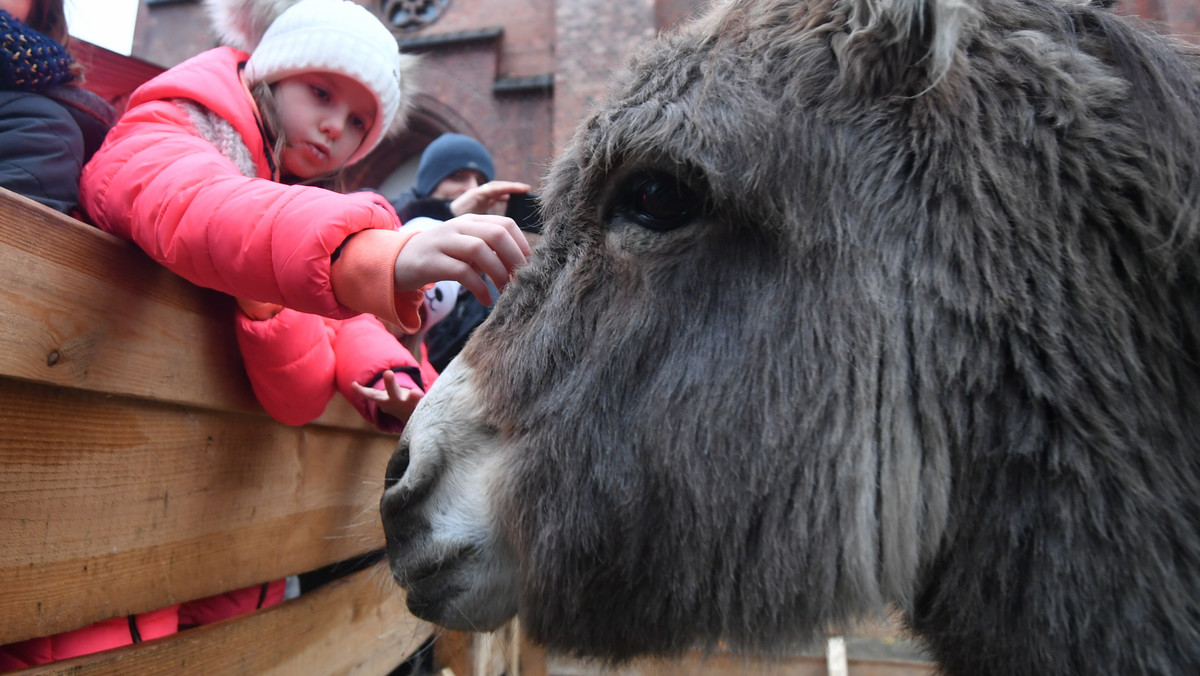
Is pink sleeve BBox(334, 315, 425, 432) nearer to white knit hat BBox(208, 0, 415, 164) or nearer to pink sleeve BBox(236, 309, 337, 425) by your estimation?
pink sleeve BBox(236, 309, 337, 425)

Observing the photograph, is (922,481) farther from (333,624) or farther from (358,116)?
(358,116)

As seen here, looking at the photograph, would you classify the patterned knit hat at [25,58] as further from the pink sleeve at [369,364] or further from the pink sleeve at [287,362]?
the pink sleeve at [369,364]

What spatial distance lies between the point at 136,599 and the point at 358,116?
1540 millimetres

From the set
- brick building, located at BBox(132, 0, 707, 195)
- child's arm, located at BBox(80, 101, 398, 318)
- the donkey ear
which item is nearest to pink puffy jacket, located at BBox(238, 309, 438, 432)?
child's arm, located at BBox(80, 101, 398, 318)

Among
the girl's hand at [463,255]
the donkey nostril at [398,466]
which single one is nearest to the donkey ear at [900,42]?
the girl's hand at [463,255]

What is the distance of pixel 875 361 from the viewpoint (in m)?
1.23

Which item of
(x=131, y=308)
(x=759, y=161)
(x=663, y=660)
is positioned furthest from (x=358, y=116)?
(x=663, y=660)

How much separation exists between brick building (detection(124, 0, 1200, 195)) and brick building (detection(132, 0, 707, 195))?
18 mm

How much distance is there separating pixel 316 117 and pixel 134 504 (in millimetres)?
1213

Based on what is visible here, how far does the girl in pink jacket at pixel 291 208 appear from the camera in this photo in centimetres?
138

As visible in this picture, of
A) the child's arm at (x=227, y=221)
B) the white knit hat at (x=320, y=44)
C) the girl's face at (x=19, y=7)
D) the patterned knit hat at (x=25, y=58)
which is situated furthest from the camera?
the white knit hat at (x=320, y=44)

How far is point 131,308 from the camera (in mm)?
1402

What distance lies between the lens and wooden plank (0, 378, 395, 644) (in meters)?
1.18

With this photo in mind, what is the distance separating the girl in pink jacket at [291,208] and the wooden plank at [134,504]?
20cm
